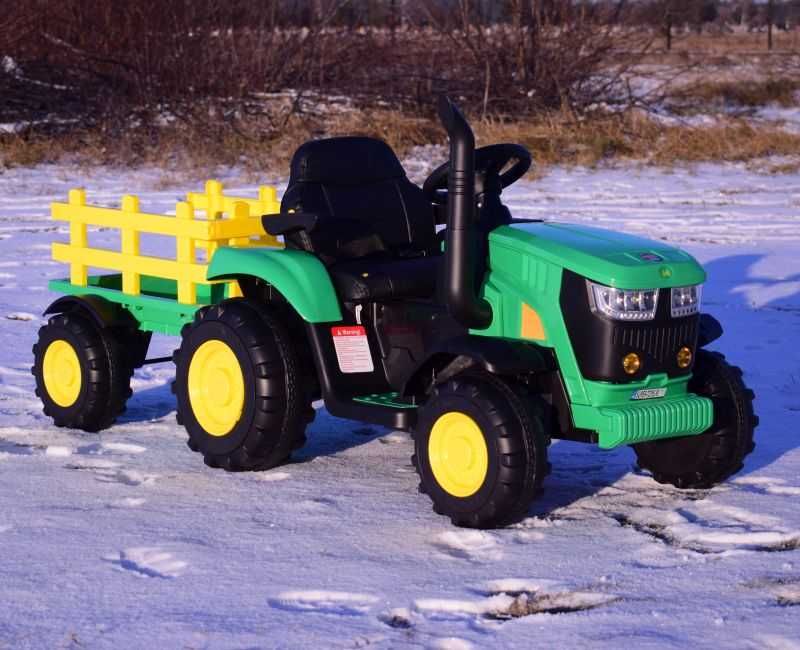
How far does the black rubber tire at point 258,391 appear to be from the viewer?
534cm

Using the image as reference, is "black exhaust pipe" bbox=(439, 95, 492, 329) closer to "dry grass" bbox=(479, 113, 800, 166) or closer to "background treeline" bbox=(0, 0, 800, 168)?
"dry grass" bbox=(479, 113, 800, 166)

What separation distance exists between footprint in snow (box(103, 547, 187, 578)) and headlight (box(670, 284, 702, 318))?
184 cm

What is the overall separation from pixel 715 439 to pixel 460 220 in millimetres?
1262

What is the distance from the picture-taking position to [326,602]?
13.3 ft

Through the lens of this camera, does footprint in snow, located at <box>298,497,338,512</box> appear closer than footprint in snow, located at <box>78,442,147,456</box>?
Yes

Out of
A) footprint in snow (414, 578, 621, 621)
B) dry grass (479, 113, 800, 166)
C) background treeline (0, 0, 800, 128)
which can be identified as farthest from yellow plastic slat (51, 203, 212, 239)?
background treeline (0, 0, 800, 128)

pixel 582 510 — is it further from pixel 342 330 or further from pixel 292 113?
pixel 292 113

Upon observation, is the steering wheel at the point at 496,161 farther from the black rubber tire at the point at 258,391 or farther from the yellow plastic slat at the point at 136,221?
the yellow plastic slat at the point at 136,221

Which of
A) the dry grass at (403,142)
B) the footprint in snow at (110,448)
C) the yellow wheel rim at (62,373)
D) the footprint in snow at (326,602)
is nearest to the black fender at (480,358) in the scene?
the footprint in snow at (326,602)

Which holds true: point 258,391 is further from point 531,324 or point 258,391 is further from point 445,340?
point 531,324

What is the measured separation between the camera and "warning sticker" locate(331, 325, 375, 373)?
17.6 ft

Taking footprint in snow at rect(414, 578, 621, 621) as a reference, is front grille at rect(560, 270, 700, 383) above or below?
above

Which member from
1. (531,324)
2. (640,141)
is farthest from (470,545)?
(640,141)

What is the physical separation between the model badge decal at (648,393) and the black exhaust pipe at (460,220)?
60 cm
